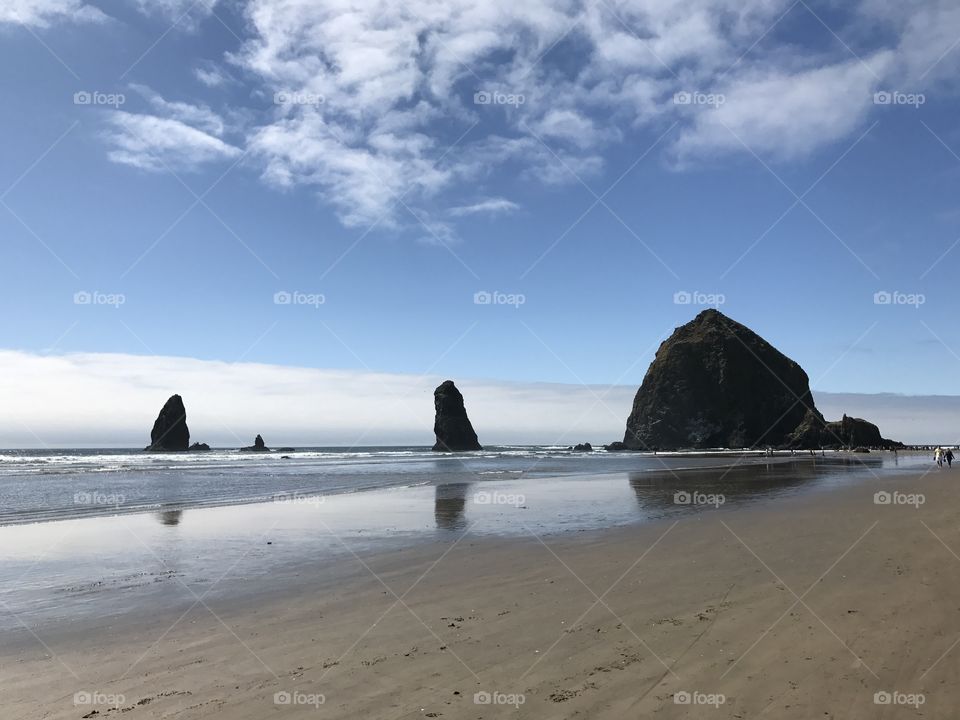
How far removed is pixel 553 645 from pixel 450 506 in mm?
15754

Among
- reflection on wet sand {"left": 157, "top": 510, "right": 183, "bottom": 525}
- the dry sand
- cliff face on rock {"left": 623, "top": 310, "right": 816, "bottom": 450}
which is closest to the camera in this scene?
the dry sand

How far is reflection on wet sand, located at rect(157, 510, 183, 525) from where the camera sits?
60.7 ft

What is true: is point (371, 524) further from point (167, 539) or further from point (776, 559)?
point (776, 559)

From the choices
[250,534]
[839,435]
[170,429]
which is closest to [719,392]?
[839,435]

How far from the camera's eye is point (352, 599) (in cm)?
894

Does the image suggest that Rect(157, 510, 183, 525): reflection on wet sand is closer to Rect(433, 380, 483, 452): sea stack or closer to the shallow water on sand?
the shallow water on sand

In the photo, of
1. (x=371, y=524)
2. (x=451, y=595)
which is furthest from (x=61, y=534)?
(x=451, y=595)

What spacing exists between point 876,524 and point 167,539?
1777 centimetres

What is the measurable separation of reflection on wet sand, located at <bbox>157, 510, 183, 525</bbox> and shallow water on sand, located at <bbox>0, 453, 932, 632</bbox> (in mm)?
36

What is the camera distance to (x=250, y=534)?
1583cm

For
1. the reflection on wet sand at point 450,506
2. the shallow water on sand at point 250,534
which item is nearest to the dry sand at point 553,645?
the shallow water on sand at point 250,534

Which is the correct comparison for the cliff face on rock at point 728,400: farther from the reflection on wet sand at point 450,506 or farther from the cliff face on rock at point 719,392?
the reflection on wet sand at point 450,506

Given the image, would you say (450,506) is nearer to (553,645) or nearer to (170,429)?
(553,645)

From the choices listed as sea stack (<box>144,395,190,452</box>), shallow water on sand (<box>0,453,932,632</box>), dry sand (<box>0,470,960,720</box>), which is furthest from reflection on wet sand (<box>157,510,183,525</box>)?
sea stack (<box>144,395,190,452</box>)
